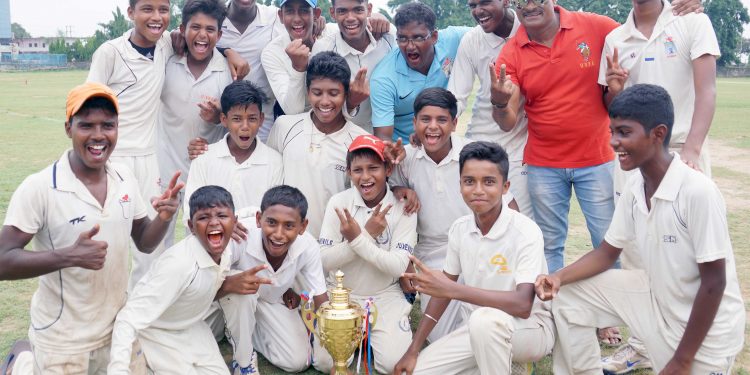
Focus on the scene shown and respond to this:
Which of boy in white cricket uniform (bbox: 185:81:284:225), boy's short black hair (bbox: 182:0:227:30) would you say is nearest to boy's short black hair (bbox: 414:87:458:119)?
boy in white cricket uniform (bbox: 185:81:284:225)

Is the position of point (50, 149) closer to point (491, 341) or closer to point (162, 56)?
point (162, 56)

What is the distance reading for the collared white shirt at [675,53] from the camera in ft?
13.8

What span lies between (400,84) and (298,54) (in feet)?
2.59

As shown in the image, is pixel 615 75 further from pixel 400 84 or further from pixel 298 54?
pixel 298 54

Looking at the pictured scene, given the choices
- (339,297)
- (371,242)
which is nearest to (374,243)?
(371,242)

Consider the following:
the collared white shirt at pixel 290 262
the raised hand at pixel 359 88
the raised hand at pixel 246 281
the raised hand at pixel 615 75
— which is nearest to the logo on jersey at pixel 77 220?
the raised hand at pixel 246 281

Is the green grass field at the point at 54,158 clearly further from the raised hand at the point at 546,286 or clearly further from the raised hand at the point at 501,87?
the raised hand at the point at 501,87

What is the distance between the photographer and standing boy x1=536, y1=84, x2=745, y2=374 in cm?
339

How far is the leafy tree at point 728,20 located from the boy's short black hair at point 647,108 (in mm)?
60039

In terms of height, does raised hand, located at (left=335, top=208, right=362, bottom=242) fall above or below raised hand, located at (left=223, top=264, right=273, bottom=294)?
above

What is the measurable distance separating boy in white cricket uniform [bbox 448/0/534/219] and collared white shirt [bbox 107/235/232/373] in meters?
2.18

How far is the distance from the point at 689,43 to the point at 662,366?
6.32ft

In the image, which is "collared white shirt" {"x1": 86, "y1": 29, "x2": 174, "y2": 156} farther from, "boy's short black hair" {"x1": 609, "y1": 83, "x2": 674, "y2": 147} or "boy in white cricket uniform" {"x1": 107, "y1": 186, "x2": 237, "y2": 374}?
"boy's short black hair" {"x1": 609, "y1": 83, "x2": 674, "y2": 147}

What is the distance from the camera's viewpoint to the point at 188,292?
3.89 m
